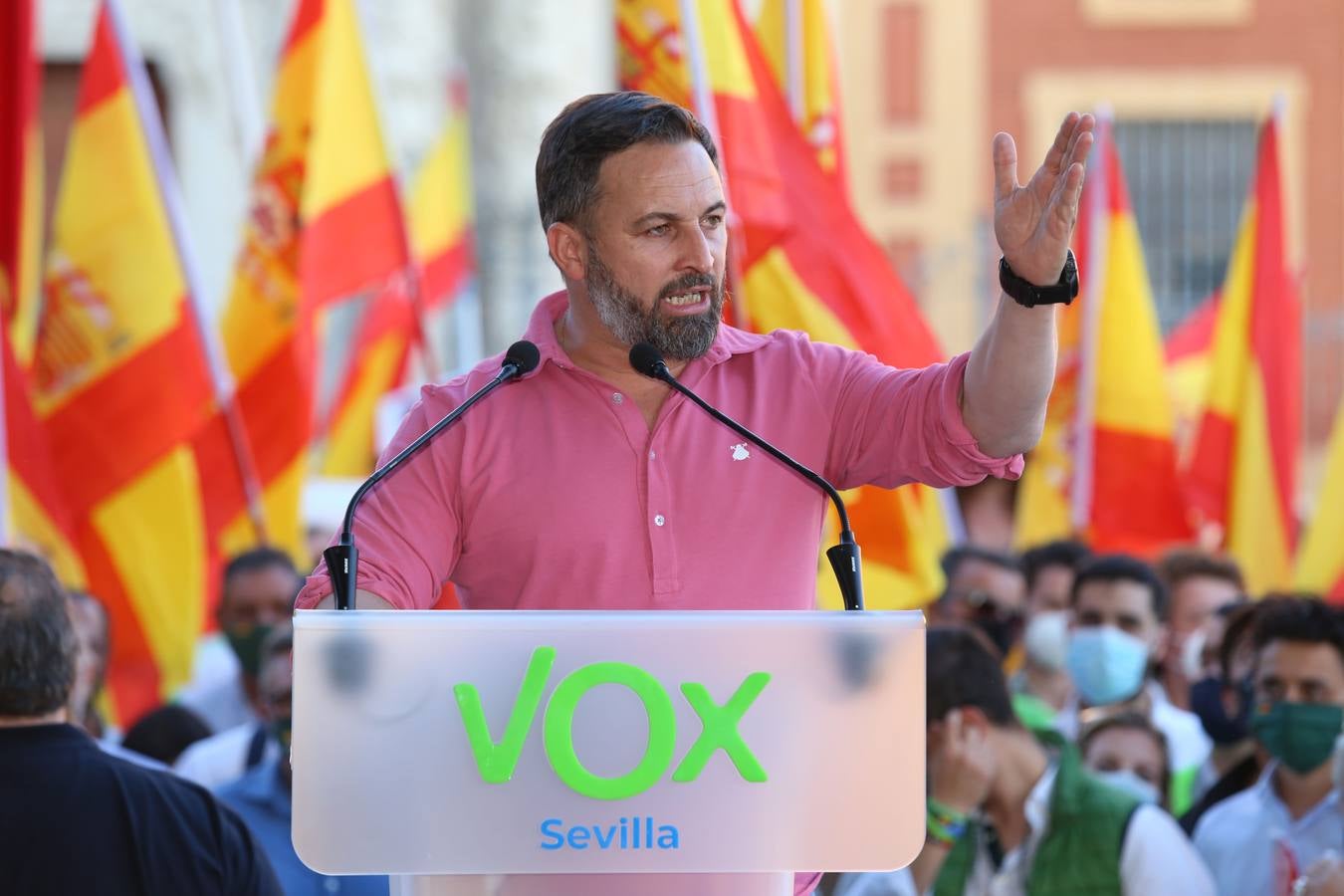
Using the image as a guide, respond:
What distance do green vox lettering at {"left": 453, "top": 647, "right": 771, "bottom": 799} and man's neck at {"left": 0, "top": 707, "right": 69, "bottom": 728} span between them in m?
1.60

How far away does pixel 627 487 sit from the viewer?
2654 millimetres

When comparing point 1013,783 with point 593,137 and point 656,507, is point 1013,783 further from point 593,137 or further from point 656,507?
point 593,137

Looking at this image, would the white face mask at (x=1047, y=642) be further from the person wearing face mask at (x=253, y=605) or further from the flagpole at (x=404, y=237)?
the person wearing face mask at (x=253, y=605)

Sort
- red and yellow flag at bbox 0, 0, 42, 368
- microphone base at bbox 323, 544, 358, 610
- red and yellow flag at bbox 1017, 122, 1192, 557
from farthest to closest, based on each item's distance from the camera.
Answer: red and yellow flag at bbox 1017, 122, 1192, 557
red and yellow flag at bbox 0, 0, 42, 368
microphone base at bbox 323, 544, 358, 610

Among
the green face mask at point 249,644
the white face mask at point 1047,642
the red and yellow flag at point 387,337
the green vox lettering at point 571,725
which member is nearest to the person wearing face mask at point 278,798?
the green face mask at point 249,644

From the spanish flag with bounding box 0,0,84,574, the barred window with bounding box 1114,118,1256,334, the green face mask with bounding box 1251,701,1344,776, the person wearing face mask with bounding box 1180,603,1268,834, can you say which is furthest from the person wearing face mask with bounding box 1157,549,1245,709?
the barred window with bounding box 1114,118,1256,334

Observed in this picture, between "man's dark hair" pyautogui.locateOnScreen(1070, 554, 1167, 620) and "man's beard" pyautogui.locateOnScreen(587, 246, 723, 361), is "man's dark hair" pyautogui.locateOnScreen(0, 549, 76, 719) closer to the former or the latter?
"man's beard" pyautogui.locateOnScreen(587, 246, 723, 361)

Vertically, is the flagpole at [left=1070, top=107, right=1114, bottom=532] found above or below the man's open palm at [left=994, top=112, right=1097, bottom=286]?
below

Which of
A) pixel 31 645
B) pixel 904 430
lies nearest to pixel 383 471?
pixel 904 430

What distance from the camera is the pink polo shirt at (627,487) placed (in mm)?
2625

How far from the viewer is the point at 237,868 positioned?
11.5ft

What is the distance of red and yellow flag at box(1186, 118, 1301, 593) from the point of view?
10.1 metres

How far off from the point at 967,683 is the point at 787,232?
2241 millimetres

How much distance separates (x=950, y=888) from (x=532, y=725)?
265 centimetres
